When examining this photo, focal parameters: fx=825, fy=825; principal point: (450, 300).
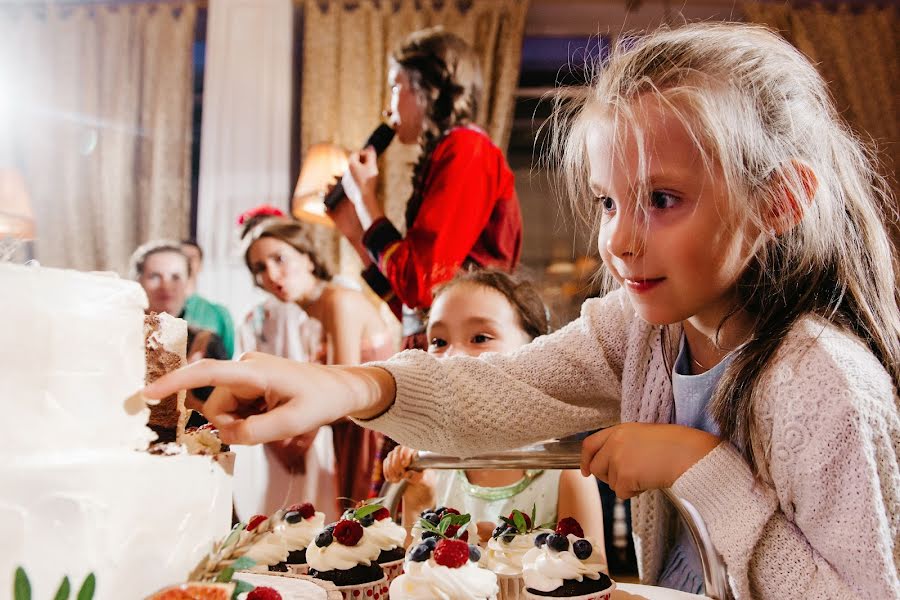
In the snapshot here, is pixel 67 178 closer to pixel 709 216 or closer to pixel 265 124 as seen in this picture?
pixel 265 124

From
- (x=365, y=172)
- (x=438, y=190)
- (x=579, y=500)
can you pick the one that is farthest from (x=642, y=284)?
(x=365, y=172)

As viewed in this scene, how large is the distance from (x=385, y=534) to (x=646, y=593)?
0.38 metres

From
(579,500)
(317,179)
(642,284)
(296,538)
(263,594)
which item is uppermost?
(317,179)

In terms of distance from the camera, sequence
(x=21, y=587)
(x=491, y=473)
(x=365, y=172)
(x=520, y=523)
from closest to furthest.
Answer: (x=21, y=587)
(x=520, y=523)
(x=491, y=473)
(x=365, y=172)

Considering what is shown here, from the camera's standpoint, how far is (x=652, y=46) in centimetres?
96

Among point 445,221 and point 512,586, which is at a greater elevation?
point 445,221

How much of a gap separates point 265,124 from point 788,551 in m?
3.73

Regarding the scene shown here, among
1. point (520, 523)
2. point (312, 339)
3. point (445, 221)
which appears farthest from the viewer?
point (312, 339)

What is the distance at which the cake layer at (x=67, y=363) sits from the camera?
1.91 feet

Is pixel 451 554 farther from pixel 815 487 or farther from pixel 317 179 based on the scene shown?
pixel 317 179

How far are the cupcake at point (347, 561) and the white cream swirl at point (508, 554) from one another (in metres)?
0.15

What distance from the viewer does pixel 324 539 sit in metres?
1.06

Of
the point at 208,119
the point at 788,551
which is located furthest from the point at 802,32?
the point at 788,551

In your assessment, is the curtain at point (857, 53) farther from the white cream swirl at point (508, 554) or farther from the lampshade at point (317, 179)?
the white cream swirl at point (508, 554)
